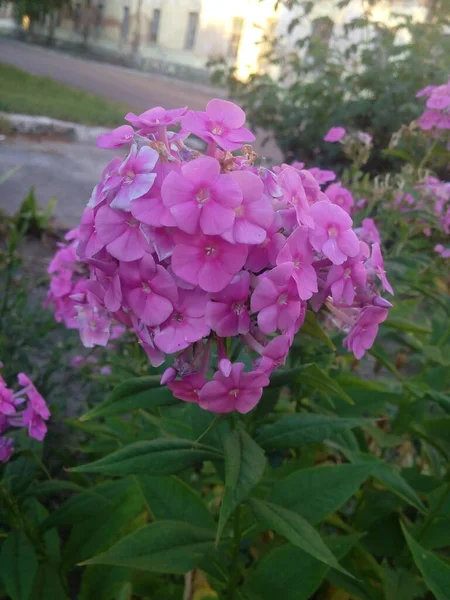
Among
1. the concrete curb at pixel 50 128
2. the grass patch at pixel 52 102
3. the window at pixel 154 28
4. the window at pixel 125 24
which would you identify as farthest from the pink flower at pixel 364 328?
the window at pixel 125 24

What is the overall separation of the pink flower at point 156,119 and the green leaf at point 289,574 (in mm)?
888

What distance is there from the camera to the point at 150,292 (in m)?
0.89

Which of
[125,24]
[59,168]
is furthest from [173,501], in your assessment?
[125,24]

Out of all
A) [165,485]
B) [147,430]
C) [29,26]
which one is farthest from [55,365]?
[29,26]

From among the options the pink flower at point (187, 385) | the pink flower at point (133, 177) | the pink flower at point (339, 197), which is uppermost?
the pink flower at point (133, 177)

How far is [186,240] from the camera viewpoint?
862mm

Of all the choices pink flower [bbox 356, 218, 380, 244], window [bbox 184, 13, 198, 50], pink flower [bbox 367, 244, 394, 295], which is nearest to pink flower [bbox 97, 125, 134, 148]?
pink flower [bbox 367, 244, 394, 295]

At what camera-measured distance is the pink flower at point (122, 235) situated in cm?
88

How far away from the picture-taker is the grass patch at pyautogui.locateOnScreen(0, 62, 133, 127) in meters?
9.19

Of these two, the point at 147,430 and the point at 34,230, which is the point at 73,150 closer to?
the point at 34,230

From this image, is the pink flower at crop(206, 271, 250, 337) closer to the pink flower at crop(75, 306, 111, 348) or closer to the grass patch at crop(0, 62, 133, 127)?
the pink flower at crop(75, 306, 111, 348)

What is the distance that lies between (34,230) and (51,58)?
18282mm

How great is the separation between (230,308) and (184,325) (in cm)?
7

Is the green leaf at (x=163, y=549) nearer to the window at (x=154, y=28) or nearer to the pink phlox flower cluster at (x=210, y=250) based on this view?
the pink phlox flower cluster at (x=210, y=250)
